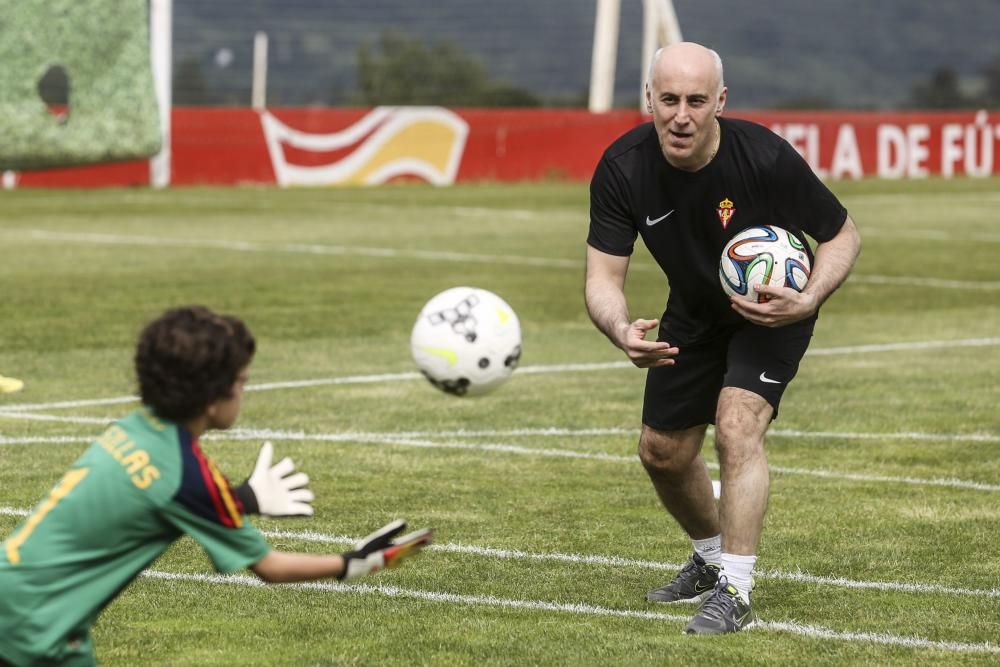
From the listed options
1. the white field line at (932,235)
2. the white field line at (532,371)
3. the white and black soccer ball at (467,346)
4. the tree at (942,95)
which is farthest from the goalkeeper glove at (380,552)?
the tree at (942,95)

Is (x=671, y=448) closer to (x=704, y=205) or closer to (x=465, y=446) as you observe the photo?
(x=704, y=205)

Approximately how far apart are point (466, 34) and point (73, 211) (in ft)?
108

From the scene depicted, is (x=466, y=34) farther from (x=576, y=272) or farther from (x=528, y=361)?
(x=528, y=361)

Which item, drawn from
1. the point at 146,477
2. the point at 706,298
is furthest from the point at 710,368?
the point at 146,477

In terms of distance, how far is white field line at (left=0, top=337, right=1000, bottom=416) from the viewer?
Answer: 39.3 ft

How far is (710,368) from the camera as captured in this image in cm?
743

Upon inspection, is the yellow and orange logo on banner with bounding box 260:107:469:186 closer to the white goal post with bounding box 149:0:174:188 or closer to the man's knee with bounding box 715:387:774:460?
the white goal post with bounding box 149:0:174:188

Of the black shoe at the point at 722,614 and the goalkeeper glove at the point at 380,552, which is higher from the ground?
the goalkeeper glove at the point at 380,552

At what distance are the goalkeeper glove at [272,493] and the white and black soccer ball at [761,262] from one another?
2.42m

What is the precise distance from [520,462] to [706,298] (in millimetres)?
3057

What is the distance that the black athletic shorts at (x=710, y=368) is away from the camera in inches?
283

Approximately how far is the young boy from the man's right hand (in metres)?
2.07

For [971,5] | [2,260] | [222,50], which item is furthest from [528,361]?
[971,5]

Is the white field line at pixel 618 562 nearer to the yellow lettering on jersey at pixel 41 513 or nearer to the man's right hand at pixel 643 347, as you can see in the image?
the man's right hand at pixel 643 347
